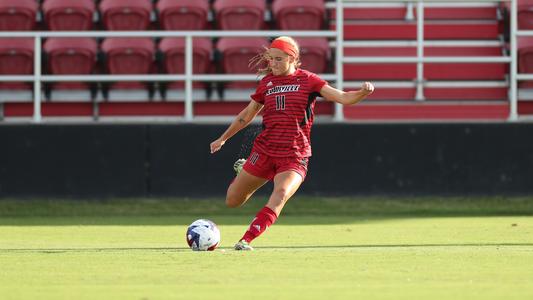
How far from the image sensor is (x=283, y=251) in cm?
1117

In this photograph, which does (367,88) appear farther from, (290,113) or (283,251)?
(283,251)

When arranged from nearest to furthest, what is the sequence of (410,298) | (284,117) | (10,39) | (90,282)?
(410,298) < (90,282) < (284,117) < (10,39)

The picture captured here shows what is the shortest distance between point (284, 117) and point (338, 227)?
10.8 ft

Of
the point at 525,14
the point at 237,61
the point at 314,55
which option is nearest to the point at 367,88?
the point at 314,55

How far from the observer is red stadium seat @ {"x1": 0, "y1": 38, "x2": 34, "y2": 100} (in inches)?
752

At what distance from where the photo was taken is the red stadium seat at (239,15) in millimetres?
19525

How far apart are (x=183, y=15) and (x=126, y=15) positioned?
0.89 m

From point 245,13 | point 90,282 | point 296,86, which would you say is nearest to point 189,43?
point 245,13

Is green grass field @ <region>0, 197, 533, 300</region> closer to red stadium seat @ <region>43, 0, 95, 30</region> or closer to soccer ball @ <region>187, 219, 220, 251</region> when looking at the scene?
soccer ball @ <region>187, 219, 220, 251</region>

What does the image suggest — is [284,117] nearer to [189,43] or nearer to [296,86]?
[296,86]

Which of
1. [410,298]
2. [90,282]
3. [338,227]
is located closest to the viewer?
[410,298]

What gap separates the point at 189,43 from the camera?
18.1 metres

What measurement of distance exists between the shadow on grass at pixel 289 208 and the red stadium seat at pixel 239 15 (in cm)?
312

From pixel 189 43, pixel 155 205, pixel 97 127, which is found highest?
pixel 189 43
